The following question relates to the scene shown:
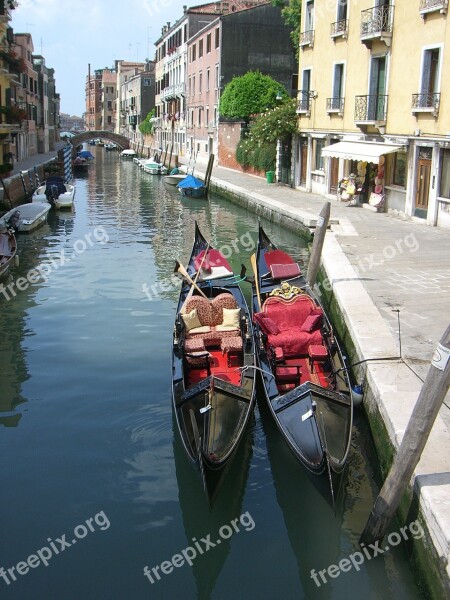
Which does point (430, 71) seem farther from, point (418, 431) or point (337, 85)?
point (418, 431)

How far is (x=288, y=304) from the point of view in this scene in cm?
729

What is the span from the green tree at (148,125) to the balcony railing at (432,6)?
4462cm

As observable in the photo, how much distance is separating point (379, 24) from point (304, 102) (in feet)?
17.7

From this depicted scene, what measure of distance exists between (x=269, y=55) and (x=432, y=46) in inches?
746

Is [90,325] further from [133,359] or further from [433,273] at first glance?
[433,273]

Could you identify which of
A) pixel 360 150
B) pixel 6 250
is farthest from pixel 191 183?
pixel 6 250

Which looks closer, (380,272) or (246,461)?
(246,461)

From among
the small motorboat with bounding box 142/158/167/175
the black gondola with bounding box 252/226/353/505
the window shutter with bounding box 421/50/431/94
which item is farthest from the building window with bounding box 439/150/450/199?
the small motorboat with bounding box 142/158/167/175

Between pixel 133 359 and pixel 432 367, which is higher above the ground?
pixel 432 367

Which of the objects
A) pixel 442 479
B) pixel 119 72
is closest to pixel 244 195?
pixel 442 479

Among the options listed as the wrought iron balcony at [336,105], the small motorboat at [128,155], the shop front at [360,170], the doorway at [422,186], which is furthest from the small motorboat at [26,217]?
the small motorboat at [128,155]

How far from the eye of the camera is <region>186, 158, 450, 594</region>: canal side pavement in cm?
430

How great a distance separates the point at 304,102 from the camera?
68.1ft

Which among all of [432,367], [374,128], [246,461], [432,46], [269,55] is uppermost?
[269,55]
